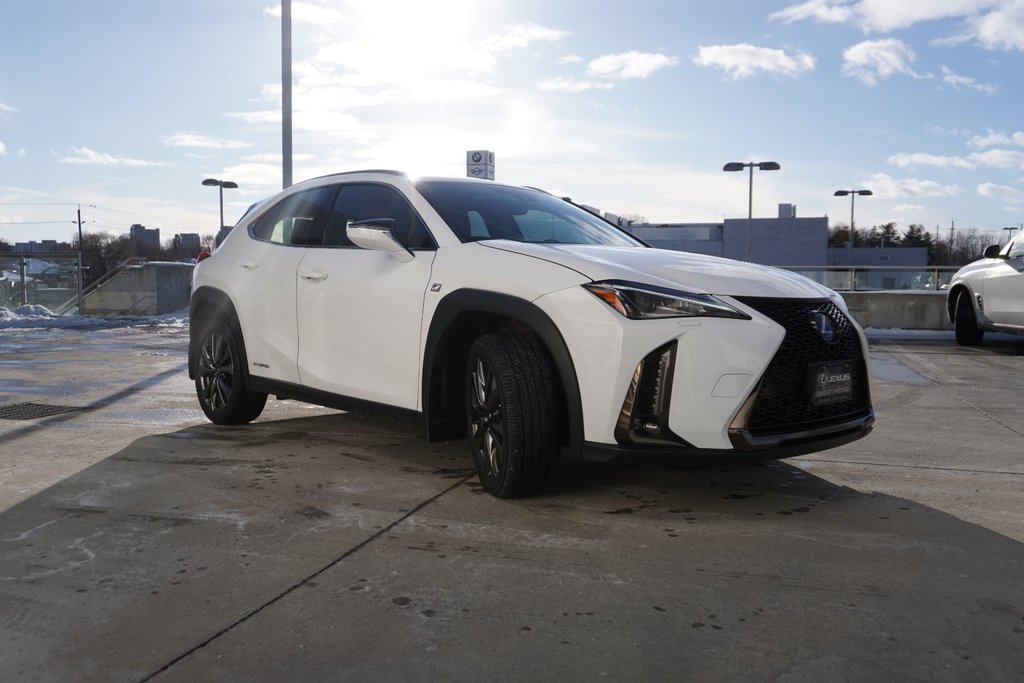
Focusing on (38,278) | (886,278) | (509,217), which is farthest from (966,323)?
(38,278)

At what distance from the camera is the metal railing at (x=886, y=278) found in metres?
17.3

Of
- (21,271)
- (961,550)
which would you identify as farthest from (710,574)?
(21,271)

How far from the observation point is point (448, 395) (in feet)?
14.5

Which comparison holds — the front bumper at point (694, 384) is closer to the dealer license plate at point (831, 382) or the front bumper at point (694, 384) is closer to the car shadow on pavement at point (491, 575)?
the dealer license plate at point (831, 382)

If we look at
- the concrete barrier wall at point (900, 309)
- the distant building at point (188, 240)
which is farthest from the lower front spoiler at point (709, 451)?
the distant building at point (188, 240)

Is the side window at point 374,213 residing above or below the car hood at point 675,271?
above

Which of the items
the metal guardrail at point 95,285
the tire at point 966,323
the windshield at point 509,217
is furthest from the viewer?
the metal guardrail at point 95,285

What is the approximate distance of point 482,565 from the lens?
3.23 meters

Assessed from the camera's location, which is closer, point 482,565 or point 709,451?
point 482,565

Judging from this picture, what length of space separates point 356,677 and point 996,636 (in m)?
1.80

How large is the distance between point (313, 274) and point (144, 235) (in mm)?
116161

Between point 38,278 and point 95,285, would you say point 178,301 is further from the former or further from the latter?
point 38,278

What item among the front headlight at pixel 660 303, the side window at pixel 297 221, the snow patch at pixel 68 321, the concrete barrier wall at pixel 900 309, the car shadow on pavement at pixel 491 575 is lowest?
the car shadow on pavement at pixel 491 575

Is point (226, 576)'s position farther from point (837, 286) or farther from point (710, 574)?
point (837, 286)
